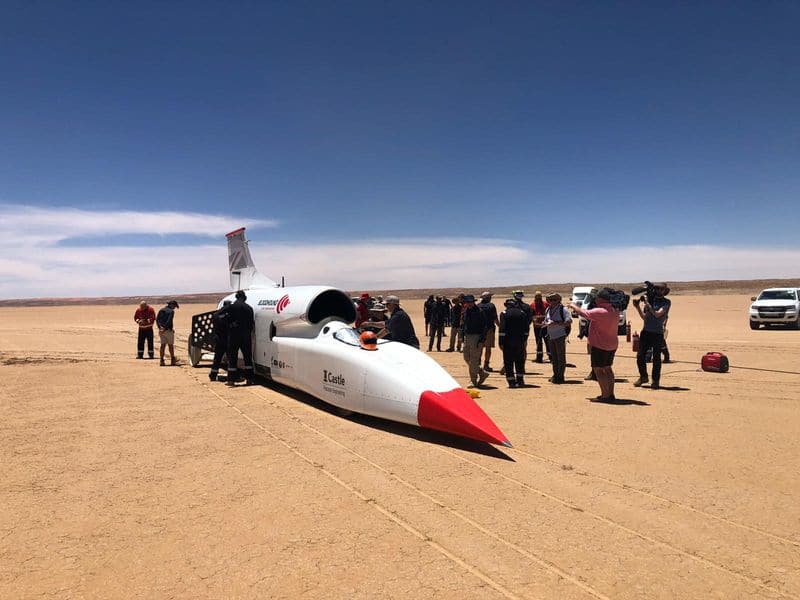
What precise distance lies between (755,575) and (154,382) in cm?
1219

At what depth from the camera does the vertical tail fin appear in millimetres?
15953

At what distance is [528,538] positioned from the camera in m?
4.30

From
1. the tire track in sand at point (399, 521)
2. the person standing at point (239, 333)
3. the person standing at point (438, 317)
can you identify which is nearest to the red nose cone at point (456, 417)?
the tire track in sand at point (399, 521)

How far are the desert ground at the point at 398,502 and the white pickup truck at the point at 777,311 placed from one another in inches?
694

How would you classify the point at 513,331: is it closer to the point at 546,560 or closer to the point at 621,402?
the point at 621,402

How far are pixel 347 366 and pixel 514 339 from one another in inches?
171

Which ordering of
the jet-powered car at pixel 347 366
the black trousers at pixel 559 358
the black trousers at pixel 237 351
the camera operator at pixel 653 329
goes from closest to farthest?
1. the jet-powered car at pixel 347 366
2. the camera operator at pixel 653 329
3. the black trousers at pixel 559 358
4. the black trousers at pixel 237 351

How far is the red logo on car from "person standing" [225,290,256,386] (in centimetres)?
113

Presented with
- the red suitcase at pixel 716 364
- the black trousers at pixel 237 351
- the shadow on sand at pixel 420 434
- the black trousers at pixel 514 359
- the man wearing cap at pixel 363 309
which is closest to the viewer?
the shadow on sand at pixel 420 434

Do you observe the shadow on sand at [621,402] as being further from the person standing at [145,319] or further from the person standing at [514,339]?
the person standing at [145,319]

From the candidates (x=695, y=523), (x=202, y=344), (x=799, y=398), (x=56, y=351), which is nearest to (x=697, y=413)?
(x=799, y=398)

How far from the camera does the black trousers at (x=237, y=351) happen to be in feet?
38.3

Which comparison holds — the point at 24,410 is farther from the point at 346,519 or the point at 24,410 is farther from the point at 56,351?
the point at 56,351

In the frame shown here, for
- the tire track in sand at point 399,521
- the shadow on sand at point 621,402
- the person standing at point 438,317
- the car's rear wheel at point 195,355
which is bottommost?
the shadow on sand at point 621,402
